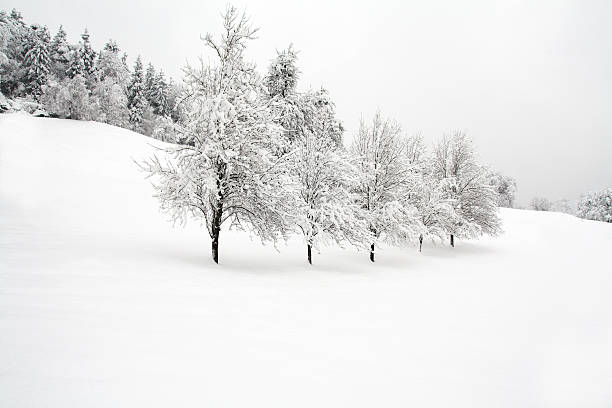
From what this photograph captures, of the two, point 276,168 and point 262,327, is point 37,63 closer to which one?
point 276,168

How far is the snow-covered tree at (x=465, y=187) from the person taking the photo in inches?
985

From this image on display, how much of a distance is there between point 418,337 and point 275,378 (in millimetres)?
3847

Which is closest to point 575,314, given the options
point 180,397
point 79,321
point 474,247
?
point 180,397

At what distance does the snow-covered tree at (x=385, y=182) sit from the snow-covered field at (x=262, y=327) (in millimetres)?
2409

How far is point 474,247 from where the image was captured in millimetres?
28484

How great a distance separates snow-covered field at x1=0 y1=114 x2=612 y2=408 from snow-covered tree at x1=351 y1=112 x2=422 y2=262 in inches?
94.8

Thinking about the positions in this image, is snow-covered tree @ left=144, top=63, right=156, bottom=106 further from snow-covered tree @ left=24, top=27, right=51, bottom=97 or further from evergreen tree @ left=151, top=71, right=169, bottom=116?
snow-covered tree @ left=24, top=27, right=51, bottom=97

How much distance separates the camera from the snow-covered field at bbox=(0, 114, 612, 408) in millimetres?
3881

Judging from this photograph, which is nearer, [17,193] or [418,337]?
[418,337]

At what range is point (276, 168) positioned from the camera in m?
12.5

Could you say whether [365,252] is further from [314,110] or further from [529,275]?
[314,110]

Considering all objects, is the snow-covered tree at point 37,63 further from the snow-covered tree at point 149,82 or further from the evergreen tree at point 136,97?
the snow-covered tree at point 149,82

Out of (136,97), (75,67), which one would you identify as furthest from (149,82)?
(75,67)

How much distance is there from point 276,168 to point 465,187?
2024 centimetres
